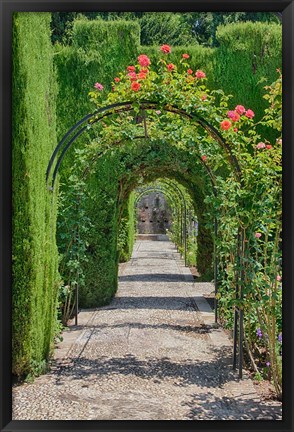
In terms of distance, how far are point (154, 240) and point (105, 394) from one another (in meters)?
24.3

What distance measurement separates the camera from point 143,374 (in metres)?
5.02

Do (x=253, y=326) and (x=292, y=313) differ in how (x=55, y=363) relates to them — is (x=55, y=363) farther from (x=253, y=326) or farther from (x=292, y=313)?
(x=292, y=313)

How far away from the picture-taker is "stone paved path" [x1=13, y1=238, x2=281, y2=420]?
403 cm

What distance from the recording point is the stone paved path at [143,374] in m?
4.03

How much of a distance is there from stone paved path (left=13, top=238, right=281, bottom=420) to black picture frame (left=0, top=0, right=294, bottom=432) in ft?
2.32

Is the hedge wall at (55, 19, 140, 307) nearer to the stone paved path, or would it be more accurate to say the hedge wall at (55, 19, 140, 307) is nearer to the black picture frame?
the stone paved path

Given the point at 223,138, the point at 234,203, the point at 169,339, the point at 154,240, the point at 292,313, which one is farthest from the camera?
the point at 154,240

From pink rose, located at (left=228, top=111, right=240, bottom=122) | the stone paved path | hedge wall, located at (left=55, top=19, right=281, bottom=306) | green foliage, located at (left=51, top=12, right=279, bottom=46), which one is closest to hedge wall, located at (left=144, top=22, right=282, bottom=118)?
hedge wall, located at (left=55, top=19, right=281, bottom=306)

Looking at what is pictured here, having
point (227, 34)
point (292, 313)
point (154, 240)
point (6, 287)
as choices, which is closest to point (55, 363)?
point (6, 287)

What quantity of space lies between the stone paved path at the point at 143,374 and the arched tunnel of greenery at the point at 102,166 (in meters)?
0.33

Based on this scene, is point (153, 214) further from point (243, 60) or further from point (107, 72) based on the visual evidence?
point (107, 72)

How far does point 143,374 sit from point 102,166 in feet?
12.9

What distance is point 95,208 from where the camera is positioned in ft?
26.9

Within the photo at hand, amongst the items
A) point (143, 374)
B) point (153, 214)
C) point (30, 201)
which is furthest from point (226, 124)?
point (153, 214)
